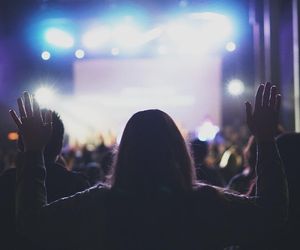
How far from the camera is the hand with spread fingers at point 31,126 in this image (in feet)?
6.26

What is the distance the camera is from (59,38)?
1106cm

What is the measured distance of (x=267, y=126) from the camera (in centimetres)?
195

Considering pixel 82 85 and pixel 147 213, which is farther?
pixel 82 85

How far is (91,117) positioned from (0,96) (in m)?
3.57

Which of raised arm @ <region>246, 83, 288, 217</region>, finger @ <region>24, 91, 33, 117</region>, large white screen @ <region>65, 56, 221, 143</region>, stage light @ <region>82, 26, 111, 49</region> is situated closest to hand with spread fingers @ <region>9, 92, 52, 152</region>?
finger @ <region>24, 91, 33, 117</region>

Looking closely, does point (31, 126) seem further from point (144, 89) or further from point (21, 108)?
point (144, 89)

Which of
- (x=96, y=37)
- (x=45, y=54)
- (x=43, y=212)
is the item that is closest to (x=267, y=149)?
(x=43, y=212)

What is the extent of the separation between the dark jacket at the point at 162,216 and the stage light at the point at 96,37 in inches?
374

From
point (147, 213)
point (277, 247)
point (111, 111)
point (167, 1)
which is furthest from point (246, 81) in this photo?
point (147, 213)

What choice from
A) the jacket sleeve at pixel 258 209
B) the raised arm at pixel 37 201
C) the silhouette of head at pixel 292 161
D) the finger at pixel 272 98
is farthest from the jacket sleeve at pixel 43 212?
the silhouette of head at pixel 292 161

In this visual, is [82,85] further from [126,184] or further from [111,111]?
[126,184]

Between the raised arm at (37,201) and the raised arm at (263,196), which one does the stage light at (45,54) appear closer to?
the raised arm at (37,201)

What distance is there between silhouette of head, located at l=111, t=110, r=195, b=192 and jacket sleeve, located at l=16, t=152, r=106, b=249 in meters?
0.15

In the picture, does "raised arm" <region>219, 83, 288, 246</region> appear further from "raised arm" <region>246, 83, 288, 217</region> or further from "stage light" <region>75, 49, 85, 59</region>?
"stage light" <region>75, 49, 85, 59</region>
